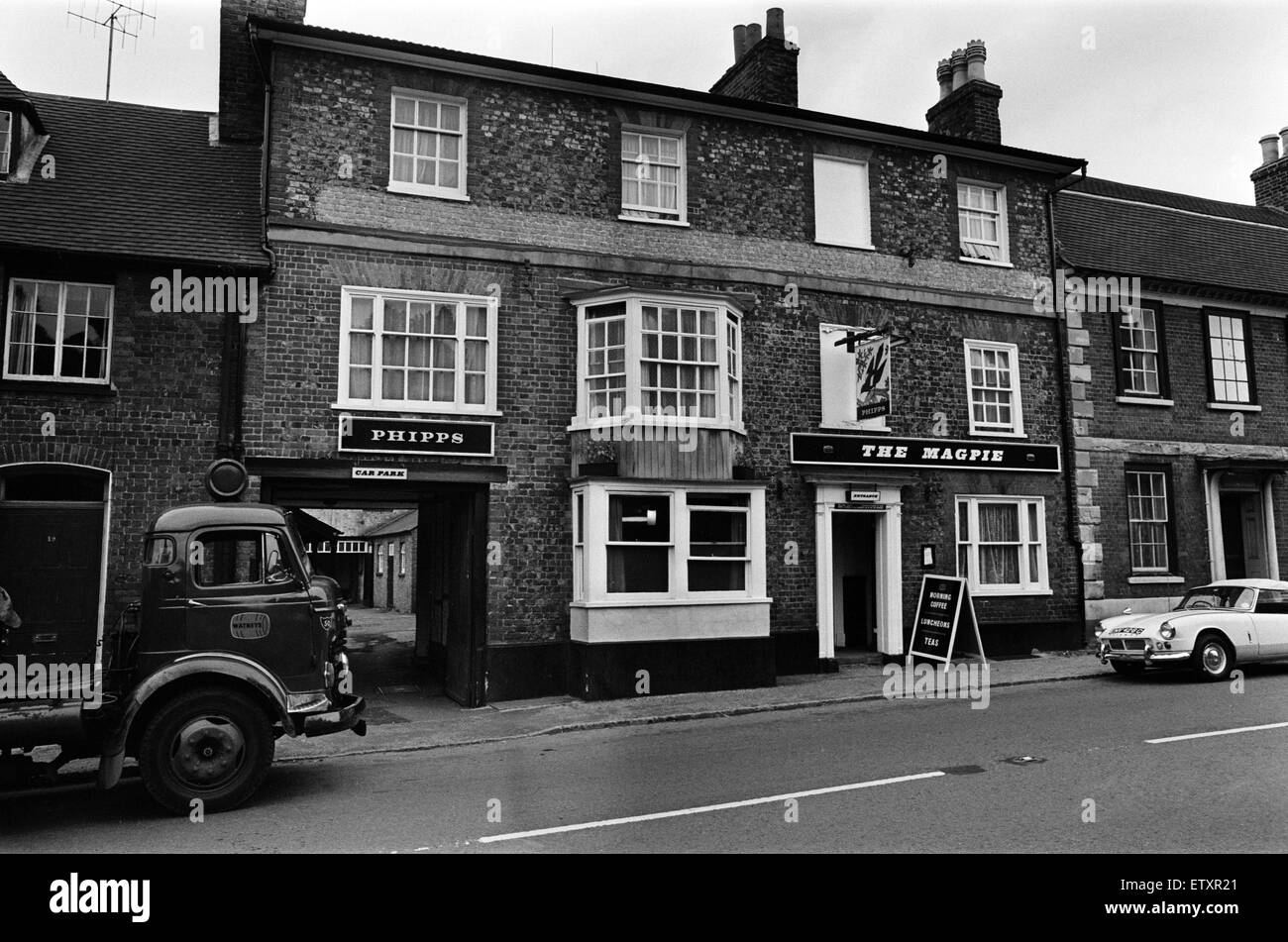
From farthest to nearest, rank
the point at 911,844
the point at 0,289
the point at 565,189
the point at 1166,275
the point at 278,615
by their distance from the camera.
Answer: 1. the point at 1166,275
2. the point at 565,189
3. the point at 0,289
4. the point at 278,615
5. the point at 911,844

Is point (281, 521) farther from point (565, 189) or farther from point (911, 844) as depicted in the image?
point (565, 189)

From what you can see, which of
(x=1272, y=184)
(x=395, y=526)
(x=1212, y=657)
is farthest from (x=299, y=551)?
(x=1272, y=184)

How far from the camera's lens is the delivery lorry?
24.2 feet

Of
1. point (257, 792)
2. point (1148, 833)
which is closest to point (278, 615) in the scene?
point (257, 792)

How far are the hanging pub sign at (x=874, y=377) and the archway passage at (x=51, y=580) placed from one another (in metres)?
10.9

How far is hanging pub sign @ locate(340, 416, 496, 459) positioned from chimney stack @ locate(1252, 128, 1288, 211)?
23.1 meters

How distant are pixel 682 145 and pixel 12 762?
41.2ft

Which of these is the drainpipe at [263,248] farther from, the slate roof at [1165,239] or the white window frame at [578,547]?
the slate roof at [1165,239]

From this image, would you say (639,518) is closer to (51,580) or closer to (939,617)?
(939,617)

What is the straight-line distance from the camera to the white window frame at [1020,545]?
663 inches

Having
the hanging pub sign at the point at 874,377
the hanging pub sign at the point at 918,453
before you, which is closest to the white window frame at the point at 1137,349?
the hanging pub sign at the point at 918,453

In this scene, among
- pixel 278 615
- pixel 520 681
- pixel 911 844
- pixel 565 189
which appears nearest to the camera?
A: pixel 911 844

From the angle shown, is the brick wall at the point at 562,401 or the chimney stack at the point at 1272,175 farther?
the chimney stack at the point at 1272,175

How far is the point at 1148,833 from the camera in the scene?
626 centimetres
